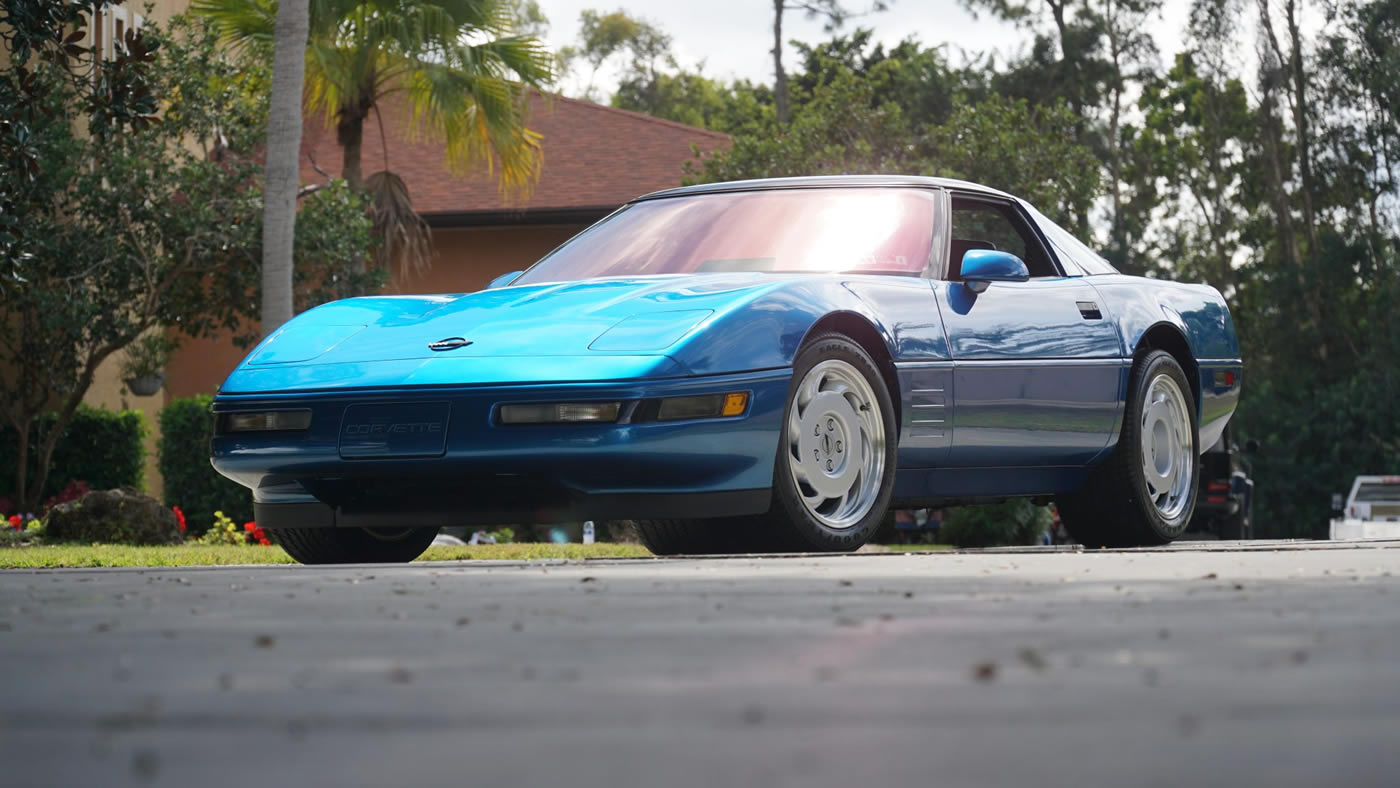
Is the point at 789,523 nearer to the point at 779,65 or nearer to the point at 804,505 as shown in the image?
the point at 804,505

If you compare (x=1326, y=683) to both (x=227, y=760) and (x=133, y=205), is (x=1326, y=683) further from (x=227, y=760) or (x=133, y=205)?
(x=133, y=205)

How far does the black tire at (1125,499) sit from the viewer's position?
7980 mm

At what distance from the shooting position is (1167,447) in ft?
27.5

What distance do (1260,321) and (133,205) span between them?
109 ft

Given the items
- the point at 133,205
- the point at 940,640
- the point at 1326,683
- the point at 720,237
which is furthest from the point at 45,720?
the point at 133,205

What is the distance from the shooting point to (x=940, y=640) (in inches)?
127

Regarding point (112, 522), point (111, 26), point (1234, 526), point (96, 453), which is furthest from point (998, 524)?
point (112, 522)

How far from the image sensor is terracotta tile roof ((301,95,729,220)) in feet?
80.4

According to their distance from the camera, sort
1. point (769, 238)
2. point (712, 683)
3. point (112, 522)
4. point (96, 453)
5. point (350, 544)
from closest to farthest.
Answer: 1. point (712, 683)
2. point (350, 544)
3. point (769, 238)
4. point (112, 522)
5. point (96, 453)

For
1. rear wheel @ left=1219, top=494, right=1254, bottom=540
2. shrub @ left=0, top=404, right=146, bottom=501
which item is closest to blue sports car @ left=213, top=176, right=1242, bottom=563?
shrub @ left=0, top=404, right=146, bottom=501

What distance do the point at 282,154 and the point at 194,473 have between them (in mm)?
4290

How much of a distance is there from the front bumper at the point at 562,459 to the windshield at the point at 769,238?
3.61 feet

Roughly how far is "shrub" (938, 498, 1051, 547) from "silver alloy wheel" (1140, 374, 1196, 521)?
13.0m

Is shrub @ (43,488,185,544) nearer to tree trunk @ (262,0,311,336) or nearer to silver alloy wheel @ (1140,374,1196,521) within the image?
tree trunk @ (262,0,311,336)
